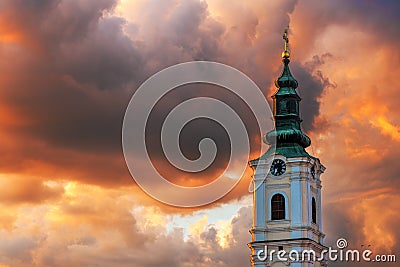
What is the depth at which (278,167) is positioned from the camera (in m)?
121

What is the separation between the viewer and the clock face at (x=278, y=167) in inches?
4751

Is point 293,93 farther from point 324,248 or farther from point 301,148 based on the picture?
point 324,248

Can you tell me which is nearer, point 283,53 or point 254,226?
point 254,226

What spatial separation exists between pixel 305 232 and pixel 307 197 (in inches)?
138

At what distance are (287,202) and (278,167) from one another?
11.6 ft

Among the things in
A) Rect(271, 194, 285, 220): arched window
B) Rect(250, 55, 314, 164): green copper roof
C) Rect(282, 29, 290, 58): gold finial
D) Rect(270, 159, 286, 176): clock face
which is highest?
Rect(282, 29, 290, 58): gold finial

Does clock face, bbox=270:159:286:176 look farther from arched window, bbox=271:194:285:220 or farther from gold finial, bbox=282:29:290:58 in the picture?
gold finial, bbox=282:29:290:58

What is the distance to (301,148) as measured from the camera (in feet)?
403

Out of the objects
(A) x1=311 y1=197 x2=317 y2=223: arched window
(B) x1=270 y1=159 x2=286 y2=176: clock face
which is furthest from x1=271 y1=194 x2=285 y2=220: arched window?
(A) x1=311 y1=197 x2=317 y2=223: arched window

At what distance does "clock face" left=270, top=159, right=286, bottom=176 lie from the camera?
396ft

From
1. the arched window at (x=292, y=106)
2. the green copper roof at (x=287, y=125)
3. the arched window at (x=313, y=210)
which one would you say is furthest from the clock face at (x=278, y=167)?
the arched window at (x=292, y=106)

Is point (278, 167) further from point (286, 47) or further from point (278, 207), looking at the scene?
point (286, 47)

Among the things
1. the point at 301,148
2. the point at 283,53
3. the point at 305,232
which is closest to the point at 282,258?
the point at 305,232

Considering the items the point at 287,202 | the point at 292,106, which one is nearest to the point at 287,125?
the point at 292,106
